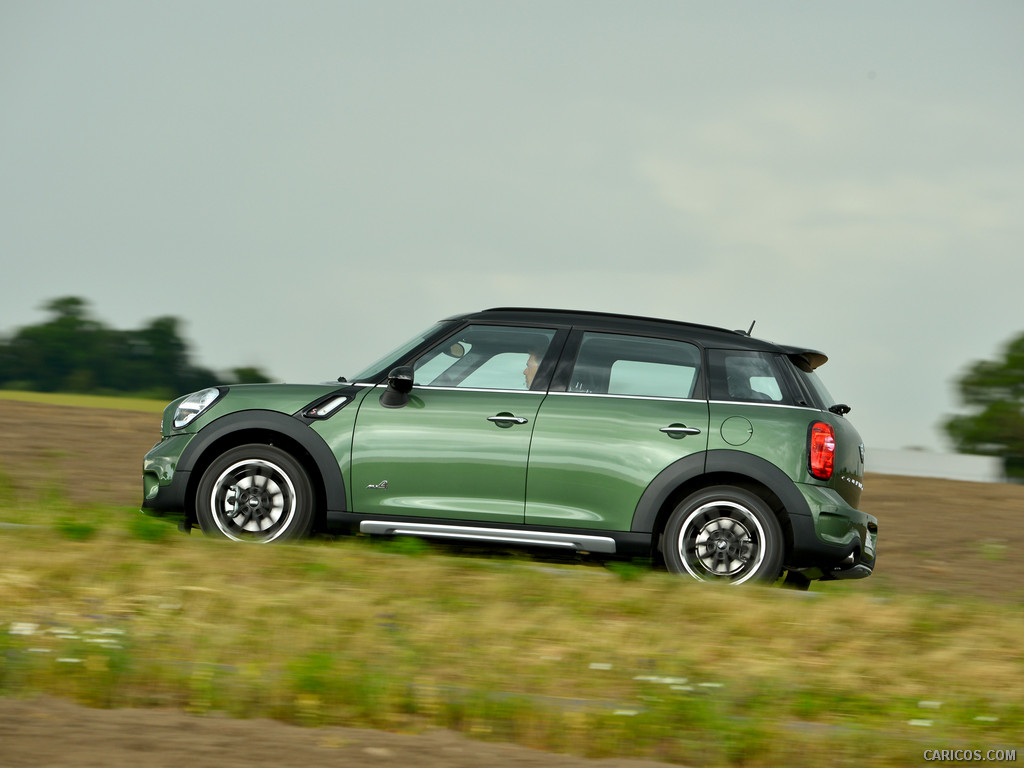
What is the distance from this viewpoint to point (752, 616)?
19.2ft

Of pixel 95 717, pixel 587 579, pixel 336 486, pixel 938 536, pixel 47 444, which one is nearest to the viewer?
pixel 95 717

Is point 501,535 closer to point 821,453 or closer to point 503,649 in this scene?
point 503,649

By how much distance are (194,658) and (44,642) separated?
2.14 feet

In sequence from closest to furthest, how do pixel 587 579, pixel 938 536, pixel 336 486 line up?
pixel 587 579, pixel 336 486, pixel 938 536

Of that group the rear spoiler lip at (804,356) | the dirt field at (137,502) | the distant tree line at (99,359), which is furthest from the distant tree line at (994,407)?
the rear spoiler lip at (804,356)

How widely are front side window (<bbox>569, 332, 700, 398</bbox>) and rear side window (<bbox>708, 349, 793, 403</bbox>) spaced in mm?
121

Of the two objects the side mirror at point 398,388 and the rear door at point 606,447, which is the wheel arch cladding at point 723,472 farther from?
the side mirror at point 398,388

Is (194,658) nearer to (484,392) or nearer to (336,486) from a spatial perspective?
(336,486)

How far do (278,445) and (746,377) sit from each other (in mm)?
2703

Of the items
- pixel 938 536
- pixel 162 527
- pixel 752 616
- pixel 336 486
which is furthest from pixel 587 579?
pixel 938 536

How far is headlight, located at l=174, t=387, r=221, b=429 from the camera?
23.5 ft

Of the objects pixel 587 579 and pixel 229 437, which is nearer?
pixel 587 579

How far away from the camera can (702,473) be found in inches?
264

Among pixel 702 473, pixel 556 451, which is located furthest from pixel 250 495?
pixel 702 473
